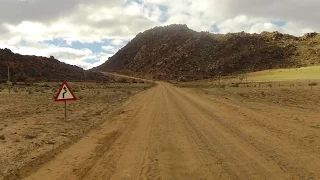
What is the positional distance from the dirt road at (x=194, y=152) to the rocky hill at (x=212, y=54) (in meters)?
112

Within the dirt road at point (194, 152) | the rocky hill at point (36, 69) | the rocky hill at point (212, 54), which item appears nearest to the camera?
the dirt road at point (194, 152)

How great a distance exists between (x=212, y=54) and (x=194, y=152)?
138m

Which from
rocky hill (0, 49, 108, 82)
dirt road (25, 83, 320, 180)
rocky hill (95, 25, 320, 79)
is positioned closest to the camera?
dirt road (25, 83, 320, 180)

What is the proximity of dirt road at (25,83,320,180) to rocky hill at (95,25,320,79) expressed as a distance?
368 feet

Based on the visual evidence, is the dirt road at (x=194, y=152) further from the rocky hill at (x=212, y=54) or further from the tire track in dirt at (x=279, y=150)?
the rocky hill at (x=212, y=54)

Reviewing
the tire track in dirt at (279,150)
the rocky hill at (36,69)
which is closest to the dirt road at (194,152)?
the tire track in dirt at (279,150)

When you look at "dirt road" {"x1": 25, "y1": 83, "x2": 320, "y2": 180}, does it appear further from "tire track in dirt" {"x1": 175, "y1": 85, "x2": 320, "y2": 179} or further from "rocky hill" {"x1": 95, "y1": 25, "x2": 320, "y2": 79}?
"rocky hill" {"x1": 95, "y1": 25, "x2": 320, "y2": 79}

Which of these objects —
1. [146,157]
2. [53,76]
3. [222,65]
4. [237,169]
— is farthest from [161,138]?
[222,65]

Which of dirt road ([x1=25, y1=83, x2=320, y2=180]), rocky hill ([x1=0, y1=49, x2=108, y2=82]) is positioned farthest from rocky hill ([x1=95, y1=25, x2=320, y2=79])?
dirt road ([x1=25, y1=83, x2=320, y2=180])

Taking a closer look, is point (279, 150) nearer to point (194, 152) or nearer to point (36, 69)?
point (194, 152)

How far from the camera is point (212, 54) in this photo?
147m

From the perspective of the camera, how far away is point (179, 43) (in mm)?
169250

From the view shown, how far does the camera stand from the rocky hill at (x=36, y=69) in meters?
97.8

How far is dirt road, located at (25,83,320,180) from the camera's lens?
820 centimetres
